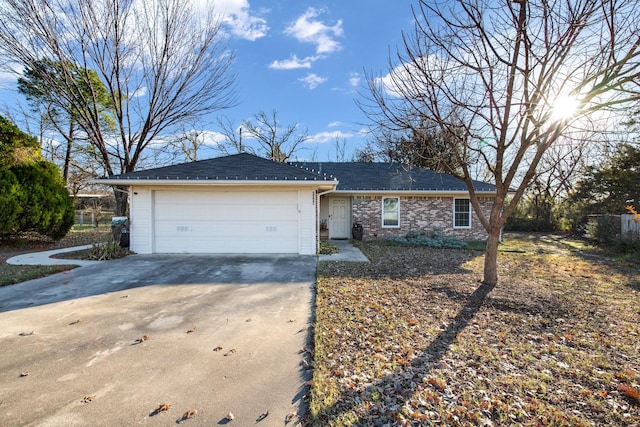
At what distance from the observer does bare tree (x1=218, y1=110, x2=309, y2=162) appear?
25188 millimetres

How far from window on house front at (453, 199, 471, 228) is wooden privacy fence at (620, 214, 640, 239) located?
16.9 ft

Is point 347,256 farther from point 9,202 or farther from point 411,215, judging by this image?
point 9,202

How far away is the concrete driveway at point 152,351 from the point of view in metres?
2.44

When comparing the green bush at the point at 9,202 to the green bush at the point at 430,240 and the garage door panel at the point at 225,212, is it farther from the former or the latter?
the green bush at the point at 430,240

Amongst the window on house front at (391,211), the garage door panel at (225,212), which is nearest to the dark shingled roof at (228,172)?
the garage door panel at (225,212)

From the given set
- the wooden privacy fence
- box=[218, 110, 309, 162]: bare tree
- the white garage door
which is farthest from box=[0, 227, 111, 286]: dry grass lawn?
the wooden privacy fence

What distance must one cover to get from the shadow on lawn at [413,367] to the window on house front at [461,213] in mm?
9106

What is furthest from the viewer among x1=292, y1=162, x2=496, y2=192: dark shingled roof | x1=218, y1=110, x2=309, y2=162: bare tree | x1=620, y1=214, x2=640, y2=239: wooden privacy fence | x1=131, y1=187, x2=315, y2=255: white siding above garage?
x1=218, y1=110, x2=309, y2=162: bare tree

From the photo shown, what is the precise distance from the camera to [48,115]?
17625 millimetres

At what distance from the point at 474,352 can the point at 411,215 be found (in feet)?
35.0

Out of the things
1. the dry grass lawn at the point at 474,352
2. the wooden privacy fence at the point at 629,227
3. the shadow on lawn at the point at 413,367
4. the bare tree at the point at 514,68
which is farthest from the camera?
the wooden privacy fence at the point at 629,227

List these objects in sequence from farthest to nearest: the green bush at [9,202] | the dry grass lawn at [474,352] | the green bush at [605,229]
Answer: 1. the green bush at [605,229]
2. the green bush at [9,202]
3. the dry grass lawn at [474,352]

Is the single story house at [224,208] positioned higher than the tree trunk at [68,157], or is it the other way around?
the tree trunk at [68,157]

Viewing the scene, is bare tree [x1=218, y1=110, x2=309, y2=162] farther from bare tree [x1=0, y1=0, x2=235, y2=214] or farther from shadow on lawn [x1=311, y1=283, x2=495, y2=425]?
shadow on lawn [x1=311, y1=283, x2=495, y2=425]
